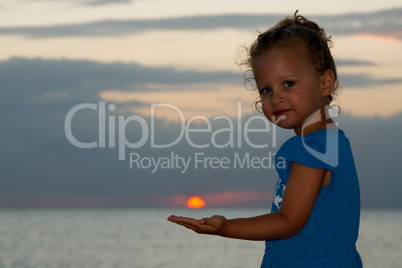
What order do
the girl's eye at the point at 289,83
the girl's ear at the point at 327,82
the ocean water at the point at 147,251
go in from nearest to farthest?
the girl's eye at the point at 289,83 < the girl's ear at the point at 327,82 < the ocean water at the point at 147,251

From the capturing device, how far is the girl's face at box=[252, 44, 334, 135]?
296cm

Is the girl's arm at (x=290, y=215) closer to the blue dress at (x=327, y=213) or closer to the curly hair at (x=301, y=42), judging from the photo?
the blue dress at (x=327, y=213)

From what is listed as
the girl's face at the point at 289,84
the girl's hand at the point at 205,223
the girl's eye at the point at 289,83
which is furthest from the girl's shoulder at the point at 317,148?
the girl's hand at the point at 205,223

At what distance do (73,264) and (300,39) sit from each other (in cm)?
2686

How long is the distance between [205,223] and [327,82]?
3.29 ft

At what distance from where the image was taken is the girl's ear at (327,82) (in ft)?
10.1

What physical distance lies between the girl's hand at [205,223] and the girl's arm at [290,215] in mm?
68

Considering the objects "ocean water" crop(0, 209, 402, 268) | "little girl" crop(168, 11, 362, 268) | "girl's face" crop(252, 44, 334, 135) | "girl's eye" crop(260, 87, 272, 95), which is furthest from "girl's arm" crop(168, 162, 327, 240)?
"ocean water" crop(0, 209, 402, 268)

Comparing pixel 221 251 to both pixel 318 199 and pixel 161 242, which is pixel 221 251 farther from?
pixel 318 199

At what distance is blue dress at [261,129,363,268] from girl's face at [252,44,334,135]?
0.40ft

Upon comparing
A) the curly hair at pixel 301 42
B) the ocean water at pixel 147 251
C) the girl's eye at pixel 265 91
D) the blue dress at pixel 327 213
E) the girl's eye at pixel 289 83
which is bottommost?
the ocean water at pixel 147 251

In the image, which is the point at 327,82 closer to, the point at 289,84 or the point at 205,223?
the point at 289,84

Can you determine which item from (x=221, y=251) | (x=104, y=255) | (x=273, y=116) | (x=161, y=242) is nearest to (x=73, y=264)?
(x=104, y=255)

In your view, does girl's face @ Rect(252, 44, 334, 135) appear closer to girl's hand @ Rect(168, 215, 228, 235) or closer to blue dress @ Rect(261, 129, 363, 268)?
blue dress @ Rect(261, 129, 363, 268)
